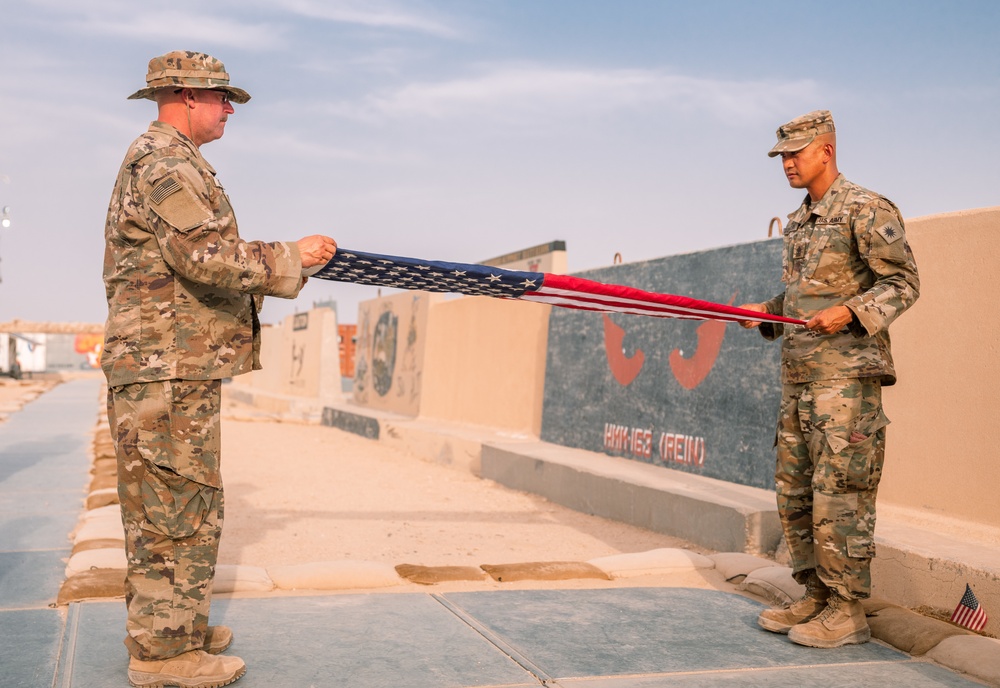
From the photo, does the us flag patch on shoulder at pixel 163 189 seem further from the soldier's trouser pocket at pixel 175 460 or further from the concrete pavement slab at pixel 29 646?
the concrete pavement slab at pixel 29 646

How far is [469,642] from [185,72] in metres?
2.13

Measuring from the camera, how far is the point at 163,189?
8.87 ft

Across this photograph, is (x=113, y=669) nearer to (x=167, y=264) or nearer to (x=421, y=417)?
(x=167, y=264)

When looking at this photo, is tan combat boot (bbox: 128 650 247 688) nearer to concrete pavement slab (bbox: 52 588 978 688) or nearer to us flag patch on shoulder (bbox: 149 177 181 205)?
concrete pavement slab (bbox: 52 588 978 688)

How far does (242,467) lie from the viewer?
33.0 feet

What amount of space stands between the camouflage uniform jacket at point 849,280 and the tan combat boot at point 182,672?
7.64 ft

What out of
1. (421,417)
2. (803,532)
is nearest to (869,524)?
(803,532)

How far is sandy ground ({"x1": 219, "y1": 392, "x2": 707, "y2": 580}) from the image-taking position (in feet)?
19.0

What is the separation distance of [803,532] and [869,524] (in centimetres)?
25

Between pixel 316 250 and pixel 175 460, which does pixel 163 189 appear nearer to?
pixel 316 250

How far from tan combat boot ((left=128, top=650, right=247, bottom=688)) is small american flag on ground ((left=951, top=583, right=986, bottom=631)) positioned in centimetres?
283

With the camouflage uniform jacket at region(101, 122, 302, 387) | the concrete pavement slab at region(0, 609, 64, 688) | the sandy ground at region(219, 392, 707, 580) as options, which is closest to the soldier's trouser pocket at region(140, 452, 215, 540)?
the camouflage uniform jacket at region(101, 122, 302, 387)

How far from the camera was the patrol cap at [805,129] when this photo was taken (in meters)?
3.63

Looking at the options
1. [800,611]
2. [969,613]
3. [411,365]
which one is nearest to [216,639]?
[800,611]
